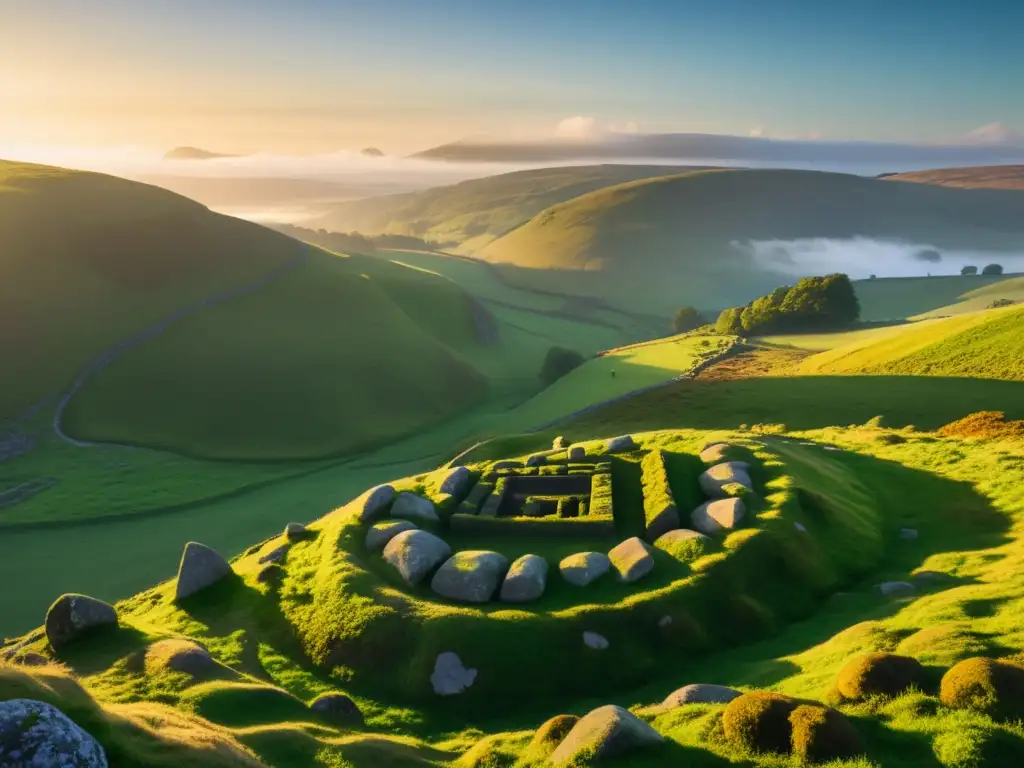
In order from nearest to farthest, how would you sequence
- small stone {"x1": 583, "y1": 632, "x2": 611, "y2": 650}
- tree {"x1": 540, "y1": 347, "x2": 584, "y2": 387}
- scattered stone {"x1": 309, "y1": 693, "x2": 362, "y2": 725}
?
scattered stone {"x1": 309, "y1": 693, "x2": 362, "y2": 725} < small stone {"x1": 583, "y1": 632, "x2": 611, "y2": 650} < tree {"x1": 540, "y1": 347, "x2": 584, "y2": 387}

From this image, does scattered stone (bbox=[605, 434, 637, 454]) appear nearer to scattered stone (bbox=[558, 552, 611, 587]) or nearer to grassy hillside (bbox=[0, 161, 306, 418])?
scattered stone (bbox=[558, 552, 611, 587])

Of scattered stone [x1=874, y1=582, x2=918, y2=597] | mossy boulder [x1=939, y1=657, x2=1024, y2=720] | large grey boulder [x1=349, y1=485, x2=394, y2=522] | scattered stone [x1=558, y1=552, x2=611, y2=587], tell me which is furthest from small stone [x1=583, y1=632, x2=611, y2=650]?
large grey boulder [x1=349, y1=485, x2=394, y2=522]

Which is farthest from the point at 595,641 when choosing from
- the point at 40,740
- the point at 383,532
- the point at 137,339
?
the point at 137,339

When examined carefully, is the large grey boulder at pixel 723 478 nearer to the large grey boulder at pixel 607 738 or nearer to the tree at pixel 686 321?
the large grey boulder at pixel 607 738

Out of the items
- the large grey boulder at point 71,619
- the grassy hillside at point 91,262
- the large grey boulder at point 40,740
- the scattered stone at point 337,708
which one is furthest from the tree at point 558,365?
the large grey boulder at point 40,740

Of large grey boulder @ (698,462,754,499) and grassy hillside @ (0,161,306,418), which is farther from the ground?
grassy hillside @ (0,161,306,418)

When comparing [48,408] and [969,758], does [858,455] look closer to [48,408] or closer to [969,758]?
[969,758]
